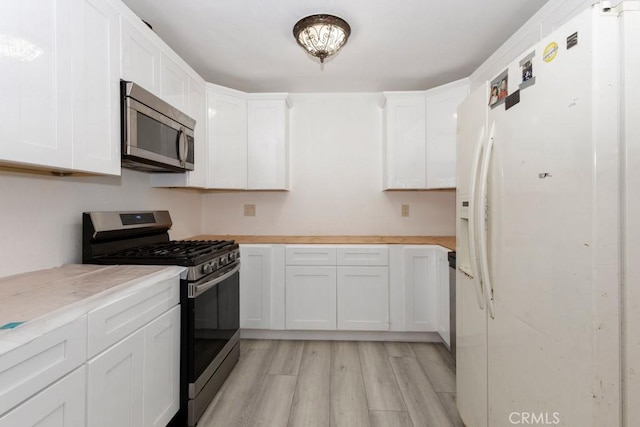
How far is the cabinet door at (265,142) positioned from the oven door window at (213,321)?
3.36ft

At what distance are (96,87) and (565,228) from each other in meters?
1.92

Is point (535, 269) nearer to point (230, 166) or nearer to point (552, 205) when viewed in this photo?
point (552, 205)

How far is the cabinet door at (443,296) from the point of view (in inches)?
90.5

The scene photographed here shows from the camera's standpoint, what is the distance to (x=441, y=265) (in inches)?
94.0

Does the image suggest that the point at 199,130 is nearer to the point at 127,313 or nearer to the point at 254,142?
the point at 254,142

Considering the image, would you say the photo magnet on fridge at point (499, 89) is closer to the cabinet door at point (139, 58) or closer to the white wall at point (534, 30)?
the white wall at point (534, 30)

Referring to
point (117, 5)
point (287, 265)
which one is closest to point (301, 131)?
point (287, 265)

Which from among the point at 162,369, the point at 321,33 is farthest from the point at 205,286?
the point at 321,33

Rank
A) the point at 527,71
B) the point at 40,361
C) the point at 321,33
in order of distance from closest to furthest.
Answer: the point at 40,361, the point at 527,71, the point at 321,33

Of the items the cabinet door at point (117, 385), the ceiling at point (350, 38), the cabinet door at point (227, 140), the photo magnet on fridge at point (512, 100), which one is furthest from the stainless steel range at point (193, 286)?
the photo magnet on fridge at point (512, 100)

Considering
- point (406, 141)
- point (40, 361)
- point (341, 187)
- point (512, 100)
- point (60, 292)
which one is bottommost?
point (40, 361)

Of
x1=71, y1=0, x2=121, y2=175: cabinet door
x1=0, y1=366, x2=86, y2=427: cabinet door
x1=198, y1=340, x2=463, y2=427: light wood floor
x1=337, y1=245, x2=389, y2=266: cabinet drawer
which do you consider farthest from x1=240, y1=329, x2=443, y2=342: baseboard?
x1=71, y1=0, x2=121, y2=175: cabinet door

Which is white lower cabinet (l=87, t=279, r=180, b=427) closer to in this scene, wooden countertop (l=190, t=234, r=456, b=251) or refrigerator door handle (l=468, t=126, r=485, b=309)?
wooden countertop (l=190, t=234, r=456, b=251)

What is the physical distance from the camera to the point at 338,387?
6.17 ft
